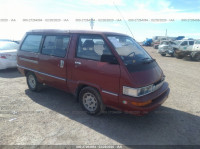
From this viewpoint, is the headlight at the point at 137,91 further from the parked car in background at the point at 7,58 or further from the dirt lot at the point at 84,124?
the parked car in background at the point at 7,58

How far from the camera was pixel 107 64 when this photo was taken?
10.5 feet

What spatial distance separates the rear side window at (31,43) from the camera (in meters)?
4.71

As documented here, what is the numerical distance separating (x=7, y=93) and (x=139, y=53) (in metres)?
4.36

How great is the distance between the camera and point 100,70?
3271mm

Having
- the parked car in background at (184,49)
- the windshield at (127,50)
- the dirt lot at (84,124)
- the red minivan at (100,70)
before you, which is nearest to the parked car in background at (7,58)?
the dirt lot at (84,124)

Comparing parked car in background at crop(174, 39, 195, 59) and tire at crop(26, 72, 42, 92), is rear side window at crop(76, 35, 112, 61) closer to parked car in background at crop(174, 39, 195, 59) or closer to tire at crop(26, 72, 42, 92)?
tire at crop(26, 72, 42, 92)

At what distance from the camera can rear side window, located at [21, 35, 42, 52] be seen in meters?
4.71

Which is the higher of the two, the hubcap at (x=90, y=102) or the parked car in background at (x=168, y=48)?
the parked car in background at (x=168, y=48)

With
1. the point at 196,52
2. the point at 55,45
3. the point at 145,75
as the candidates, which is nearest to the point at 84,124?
the point at 145,75

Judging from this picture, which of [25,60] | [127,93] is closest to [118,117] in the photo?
[127,93]

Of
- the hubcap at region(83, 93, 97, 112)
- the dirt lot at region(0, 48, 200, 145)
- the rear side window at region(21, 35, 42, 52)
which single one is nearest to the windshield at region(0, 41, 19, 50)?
the rear side window at region(21, 35, 42, 52)

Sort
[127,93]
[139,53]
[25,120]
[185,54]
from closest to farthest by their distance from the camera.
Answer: [127,93], [25,120], [139,53], [185,54]

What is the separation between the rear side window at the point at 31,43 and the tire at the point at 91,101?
2.16 metres

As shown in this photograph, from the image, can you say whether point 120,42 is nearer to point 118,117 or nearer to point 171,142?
point 118,117
